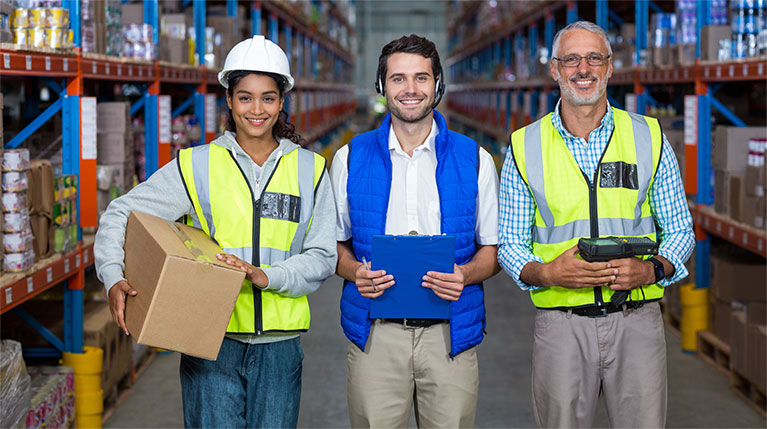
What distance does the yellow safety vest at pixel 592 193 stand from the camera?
3004mm

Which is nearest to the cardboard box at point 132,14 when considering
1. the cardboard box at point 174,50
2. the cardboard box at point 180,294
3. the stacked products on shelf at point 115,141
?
the cardboard box at point 174,50

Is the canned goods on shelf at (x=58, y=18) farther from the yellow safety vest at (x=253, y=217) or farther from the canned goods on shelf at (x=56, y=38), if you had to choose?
the yellow safety vest at (x=253, y=217)

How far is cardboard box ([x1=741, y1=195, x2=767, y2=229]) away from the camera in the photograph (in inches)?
201

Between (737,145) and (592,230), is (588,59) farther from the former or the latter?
(737,145)

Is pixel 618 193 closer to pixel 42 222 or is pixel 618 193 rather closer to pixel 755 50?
pixel 42 222

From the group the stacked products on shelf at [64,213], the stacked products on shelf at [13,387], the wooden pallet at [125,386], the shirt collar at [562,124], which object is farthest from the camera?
the wooden pallet at [125,386]

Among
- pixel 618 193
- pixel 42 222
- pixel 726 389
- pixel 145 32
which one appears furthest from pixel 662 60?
pixel 42 222

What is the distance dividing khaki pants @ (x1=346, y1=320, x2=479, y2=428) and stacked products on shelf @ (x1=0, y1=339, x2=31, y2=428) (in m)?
1.61

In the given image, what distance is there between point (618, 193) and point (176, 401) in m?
3.37

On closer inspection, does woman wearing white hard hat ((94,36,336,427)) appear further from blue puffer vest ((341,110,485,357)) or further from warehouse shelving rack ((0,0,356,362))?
warehouse shelving rack ((0,0,356,362))

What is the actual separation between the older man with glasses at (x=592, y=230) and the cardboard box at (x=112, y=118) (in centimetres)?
332

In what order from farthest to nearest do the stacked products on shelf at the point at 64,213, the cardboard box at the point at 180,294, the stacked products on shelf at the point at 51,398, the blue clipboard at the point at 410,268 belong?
the stacked products on shelf at the point at 64,213 < the stacked products on shelf at the point at 51,398 < the blue clipboard at the point at 410,268 < the cardboard box at the point at 180,294

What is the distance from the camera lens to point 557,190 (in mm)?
3012

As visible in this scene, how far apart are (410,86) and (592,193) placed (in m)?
0.71
